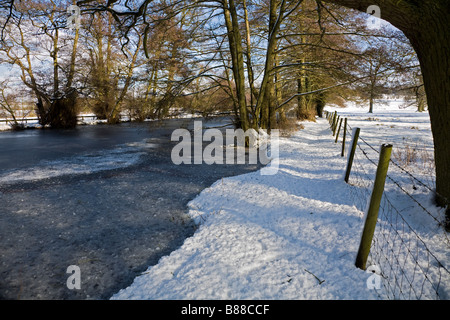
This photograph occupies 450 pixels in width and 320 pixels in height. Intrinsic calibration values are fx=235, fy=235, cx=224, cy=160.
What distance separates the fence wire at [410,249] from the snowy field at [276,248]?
0.08 feet

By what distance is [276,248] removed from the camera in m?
3.18

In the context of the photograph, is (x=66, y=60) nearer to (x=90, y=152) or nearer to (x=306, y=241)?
(x=90, y=152)

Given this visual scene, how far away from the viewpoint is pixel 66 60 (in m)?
22.4

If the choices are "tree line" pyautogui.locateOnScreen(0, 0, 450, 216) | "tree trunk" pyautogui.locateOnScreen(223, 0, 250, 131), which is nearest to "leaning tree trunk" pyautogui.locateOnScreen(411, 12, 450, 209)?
"tree line" pyautogui.locateOnScreen(0, 0, 450, 216)

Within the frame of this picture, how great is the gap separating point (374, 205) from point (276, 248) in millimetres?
1319

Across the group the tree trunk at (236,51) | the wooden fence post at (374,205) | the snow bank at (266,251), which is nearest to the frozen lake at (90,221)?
the snow bank at (266,251)

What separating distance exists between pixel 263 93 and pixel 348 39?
11.7 ft

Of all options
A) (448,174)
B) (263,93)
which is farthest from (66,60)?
(448,174)

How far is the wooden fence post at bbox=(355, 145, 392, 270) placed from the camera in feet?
8.49

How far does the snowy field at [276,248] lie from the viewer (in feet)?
8.04

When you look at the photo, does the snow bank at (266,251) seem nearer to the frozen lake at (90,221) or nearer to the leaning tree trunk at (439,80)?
the frozen lake at (90,221)

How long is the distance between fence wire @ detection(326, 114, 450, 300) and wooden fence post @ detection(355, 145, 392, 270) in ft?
0.69

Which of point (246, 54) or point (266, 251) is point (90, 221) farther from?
point (246, 54)

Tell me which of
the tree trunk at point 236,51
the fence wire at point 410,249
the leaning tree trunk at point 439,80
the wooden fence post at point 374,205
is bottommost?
the fence wire at point 410,249
